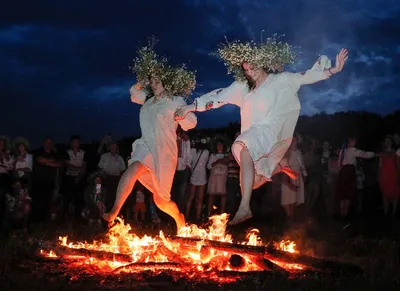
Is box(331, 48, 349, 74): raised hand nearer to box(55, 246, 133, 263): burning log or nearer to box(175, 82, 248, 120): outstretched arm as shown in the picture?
box(175, 82, 248, 120): outstretched arm

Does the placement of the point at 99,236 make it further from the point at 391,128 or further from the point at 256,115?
the point at 391,128

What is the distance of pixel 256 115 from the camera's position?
8625 mm

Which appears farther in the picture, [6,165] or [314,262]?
[6,165]

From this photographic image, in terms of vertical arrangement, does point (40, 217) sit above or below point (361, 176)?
below

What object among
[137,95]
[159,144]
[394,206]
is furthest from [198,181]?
[159,144]

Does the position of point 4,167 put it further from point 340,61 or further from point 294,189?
point 340,61

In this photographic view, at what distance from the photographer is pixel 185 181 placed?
14.6 meters

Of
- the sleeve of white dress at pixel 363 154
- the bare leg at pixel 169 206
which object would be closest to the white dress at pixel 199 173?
the sleeve of white dress at pixel 363 154

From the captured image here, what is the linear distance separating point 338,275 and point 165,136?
3.70 m

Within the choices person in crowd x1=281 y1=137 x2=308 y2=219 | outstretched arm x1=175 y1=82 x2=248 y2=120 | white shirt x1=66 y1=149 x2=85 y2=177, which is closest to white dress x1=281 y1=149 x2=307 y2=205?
person in crowd x1=281 y1=137 x2=308 y2=219

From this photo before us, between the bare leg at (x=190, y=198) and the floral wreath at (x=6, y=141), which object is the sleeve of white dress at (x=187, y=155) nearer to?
the bare leg at (x=190, y=198)

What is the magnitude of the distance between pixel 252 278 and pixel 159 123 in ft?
11.6

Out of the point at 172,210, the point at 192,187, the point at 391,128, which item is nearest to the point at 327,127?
the point at 391,128

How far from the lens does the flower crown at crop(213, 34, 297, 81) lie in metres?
8.59
